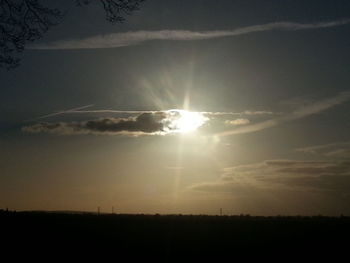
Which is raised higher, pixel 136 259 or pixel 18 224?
pixel 18 224

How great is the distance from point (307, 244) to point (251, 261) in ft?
13.3

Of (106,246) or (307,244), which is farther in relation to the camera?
(307,244)

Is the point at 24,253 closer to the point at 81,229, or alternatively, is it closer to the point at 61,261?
the point at 61,261

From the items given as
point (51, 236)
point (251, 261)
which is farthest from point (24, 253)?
point (251, 261)

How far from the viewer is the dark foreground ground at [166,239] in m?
17.7

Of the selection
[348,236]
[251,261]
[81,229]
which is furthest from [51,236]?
[348,236]

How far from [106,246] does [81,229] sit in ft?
13.7

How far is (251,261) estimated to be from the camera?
16406 millimetres

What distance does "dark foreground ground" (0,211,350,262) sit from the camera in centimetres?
1772

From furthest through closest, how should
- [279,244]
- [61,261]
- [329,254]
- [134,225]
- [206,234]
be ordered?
[134,225] < [206,234] < [279,244] < [329,254] < [61,261]

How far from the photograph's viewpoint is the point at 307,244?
64.7 ft

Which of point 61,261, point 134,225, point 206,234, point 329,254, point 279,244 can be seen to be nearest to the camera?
point 61,261

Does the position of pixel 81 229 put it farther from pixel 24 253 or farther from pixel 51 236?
pixel 24 253

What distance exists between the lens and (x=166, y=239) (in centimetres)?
2002
